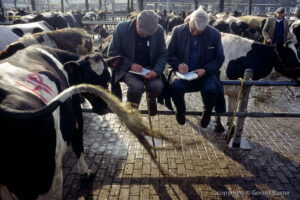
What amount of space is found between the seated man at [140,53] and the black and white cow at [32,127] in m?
1.06

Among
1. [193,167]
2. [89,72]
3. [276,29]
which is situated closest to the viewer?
[89,72]

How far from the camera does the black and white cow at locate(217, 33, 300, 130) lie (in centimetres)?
454

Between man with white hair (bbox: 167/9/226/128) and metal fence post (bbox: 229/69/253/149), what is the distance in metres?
0.36

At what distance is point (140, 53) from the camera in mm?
4078

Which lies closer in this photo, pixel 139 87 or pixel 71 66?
pixel 71 66

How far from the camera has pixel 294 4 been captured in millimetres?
43125

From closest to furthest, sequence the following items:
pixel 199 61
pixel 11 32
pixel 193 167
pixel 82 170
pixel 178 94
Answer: pixel 82 170 < pixel 178 94 < pixel 193 167 < pixel 199 61 < pixel 11 32

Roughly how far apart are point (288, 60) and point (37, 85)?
4.65 metres

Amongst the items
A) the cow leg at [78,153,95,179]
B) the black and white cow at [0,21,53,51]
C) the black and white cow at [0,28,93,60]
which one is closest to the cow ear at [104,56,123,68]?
the cow leg at [78,153,95,179]

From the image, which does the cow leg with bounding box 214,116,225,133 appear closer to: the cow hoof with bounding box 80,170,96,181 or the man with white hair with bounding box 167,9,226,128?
the man with white hair with bounding box 167,9,226,128

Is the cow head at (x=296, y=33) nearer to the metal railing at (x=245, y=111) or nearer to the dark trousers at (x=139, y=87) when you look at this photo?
the metal railing at (x=245, y=111)

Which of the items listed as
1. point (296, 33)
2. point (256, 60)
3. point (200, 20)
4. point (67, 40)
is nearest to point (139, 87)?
point (200, 20)

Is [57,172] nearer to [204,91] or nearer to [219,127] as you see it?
[204,91]

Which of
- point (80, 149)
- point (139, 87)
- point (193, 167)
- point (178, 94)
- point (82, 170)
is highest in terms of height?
point (139, 87)
